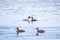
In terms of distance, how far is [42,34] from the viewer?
26.4 ft

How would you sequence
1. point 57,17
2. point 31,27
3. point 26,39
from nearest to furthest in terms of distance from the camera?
point 26,39
point 31,27
point 57,17

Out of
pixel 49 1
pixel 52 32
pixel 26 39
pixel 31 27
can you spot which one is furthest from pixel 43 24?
pixel 49 1

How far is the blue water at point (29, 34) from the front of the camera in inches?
299

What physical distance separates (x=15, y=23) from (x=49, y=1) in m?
6.37

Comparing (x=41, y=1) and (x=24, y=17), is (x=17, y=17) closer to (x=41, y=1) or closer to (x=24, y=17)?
(x=24, y=17)

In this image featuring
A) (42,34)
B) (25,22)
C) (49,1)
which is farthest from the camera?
(49,1)

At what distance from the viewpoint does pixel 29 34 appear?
8.01 m

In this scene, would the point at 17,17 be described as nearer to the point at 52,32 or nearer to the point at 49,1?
the point at 52,32

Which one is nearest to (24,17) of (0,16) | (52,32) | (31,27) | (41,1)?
(0,16)

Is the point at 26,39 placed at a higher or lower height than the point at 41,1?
lower

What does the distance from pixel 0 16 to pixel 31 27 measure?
7.27 feet

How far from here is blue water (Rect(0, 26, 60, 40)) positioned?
24.9 ft

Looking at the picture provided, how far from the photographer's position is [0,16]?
10750 millimetres

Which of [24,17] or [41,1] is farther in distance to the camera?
[41,1]
